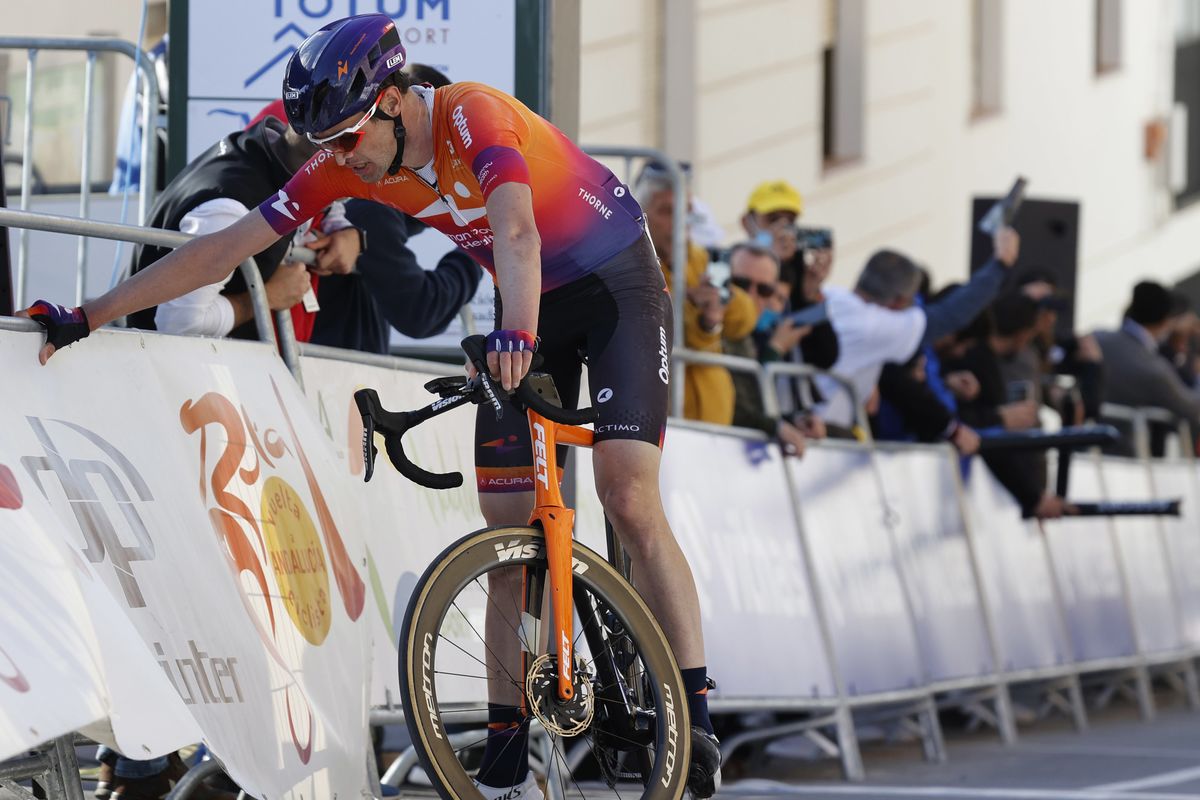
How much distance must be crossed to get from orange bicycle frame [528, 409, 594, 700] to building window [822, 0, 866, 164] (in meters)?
14.6

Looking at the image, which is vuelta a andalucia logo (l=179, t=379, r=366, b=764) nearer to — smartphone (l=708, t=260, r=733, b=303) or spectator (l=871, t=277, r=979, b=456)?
smartphone (l=708, t=260, r=733, b=303)

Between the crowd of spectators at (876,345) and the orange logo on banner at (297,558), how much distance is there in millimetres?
3634

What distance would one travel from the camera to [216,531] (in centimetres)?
512

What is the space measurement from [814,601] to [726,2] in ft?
29.8

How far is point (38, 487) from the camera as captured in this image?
4457 mm

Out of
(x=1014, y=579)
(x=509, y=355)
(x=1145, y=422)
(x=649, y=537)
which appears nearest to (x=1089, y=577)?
(x=1014, y=579)

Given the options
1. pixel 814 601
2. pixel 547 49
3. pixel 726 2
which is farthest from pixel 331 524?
pixel 726 2

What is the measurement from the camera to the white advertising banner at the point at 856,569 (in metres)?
9.17

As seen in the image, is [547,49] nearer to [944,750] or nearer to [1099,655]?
[944,750]

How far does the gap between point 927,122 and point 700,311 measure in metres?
12.4

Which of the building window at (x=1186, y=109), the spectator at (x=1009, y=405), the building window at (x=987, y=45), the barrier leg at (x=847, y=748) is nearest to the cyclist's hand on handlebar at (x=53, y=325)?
the barrier leg at (x=847, y=748)

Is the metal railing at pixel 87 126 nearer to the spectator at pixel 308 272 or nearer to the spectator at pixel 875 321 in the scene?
the spectator at pixel 308 272

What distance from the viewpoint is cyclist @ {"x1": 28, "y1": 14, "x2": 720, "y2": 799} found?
4840mm

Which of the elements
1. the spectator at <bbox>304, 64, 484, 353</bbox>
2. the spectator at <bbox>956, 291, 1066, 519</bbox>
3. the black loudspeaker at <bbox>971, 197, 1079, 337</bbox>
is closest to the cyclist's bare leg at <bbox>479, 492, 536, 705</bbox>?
the spectator at <bbox>304, 64, 484, 353</bbox>
